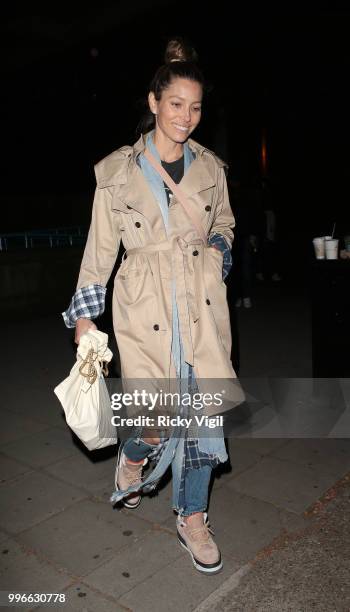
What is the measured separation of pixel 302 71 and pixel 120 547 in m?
18.9

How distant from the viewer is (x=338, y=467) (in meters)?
3.72

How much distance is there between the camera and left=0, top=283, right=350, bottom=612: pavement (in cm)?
256

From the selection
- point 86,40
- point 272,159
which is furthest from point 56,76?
point 272,159

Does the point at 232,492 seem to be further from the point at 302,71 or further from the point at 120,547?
the point at 302,71

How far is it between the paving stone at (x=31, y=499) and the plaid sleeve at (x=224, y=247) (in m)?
1.62

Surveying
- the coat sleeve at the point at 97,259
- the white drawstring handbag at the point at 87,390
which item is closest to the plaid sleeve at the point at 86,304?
the coat sleeve at the point at 97,259

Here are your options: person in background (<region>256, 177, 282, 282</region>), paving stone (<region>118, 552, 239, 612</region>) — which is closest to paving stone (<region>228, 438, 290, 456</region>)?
paving stone (<region>118, 552, 239, 612</region>)

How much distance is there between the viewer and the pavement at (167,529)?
8.39 ft

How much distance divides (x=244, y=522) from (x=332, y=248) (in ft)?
7.25

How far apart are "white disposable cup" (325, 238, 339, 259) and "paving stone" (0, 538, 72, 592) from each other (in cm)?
292

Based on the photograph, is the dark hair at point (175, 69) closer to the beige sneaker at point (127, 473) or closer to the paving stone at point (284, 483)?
the beige sneaker at point (127, 473)

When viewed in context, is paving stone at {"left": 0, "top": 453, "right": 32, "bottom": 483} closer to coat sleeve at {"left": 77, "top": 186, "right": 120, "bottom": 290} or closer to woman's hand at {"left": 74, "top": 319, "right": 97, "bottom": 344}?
woman's hand at {"left": 74, "top": 319, "right": 97, "bottom": 344}

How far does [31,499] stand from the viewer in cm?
345

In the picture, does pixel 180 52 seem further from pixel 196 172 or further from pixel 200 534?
pixel 200 534
